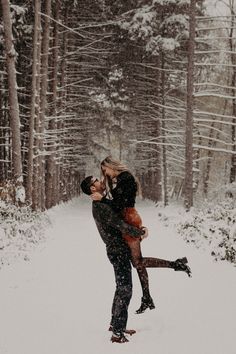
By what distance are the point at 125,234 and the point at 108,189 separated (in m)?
0.55

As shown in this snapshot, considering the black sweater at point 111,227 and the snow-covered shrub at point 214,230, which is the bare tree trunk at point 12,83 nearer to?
the snow-covered shrub at point 214,230

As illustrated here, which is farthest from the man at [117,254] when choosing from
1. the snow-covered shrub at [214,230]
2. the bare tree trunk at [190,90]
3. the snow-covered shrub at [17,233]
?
the bare tree trunk at [190,90]

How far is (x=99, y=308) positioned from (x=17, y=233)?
594 cm

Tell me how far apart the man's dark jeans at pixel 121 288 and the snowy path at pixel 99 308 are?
25cm

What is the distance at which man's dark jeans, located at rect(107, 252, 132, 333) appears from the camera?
5434mm

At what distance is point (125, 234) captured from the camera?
5465 millimetres

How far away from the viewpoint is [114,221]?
17.2 feet

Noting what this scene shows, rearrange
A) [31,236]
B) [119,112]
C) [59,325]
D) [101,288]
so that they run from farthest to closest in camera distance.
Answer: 1. [119,112]
2. [31,236]
3. [101,288]
4. [59,325]

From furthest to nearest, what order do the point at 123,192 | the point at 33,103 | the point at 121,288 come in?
the point at 33,103 < the point at 121,288 < the point at 123,192

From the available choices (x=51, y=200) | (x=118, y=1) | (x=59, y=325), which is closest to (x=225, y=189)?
(x=51, y=200)

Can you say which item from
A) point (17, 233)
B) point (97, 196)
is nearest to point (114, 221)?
point (97, 196)

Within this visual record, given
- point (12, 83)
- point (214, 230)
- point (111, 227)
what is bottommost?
point (214, 230)

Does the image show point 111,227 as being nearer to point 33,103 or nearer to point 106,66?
point 33,103

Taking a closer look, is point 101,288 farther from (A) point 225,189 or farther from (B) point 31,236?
(A) point 225,189
